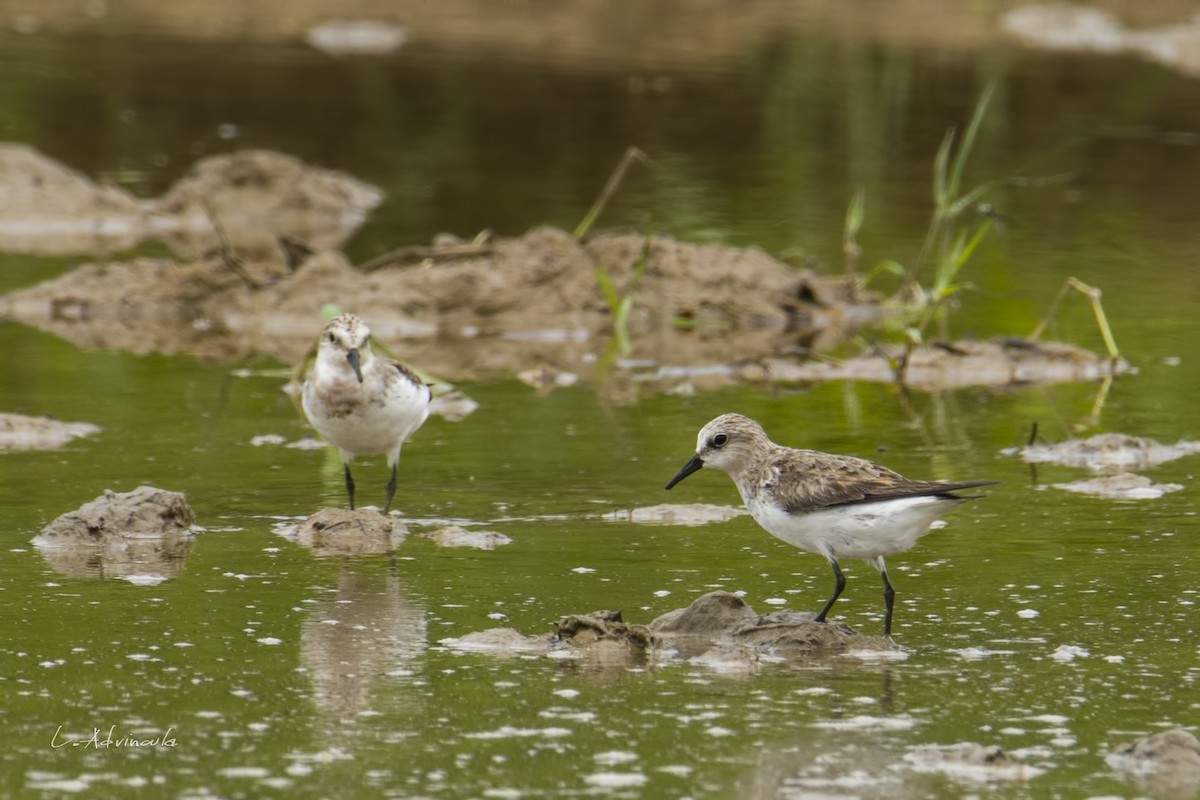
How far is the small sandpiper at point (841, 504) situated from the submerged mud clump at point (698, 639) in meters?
0.14

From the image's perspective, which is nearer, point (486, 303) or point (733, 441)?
point (733, 441)

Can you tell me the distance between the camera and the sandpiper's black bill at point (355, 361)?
9.45 m

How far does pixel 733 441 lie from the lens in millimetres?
7871

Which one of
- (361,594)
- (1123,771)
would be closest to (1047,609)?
(1123,771)

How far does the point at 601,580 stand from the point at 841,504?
138 cm

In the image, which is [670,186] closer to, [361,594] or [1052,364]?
[1052,364]

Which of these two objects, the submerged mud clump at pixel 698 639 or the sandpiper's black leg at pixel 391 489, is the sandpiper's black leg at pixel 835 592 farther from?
the sandpiper's black leg at pixel 391 489

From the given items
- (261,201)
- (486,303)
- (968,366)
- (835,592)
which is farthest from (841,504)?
(261,201)

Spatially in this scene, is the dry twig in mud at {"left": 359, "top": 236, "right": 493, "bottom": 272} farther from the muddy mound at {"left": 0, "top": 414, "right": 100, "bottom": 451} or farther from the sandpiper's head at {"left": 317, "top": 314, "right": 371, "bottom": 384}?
the sandpiper's head at {"left": 317, "top": 314, "right": 371, "bottom": 384}

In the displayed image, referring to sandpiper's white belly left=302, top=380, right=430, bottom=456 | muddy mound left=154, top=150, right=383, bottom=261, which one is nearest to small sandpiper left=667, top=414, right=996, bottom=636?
sandpiper's white belly left=302, top=380, right=430, bottom=456

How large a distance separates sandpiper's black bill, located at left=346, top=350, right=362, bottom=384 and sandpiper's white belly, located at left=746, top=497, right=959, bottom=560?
2584mm

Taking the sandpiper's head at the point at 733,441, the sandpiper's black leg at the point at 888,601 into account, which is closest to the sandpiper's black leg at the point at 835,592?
the sandpiper's black leg at the point at 888,601

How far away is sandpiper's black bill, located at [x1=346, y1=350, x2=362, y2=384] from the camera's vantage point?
9.45 metres

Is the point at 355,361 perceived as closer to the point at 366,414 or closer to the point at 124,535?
the point at 366,414
